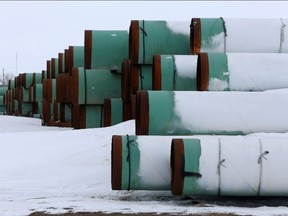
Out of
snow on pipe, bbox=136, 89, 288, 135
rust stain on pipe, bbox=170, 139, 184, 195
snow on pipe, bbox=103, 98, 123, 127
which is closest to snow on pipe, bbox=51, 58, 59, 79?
snow on pipe, bbox=103, 98, 123, 127

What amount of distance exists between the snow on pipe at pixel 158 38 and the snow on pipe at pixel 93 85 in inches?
127

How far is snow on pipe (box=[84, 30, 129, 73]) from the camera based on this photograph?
12.7 m

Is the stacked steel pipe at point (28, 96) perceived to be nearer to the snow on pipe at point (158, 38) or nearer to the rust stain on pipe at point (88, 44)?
the rust stain on pipe at point (88, 44)

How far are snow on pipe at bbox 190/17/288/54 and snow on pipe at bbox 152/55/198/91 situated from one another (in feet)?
2.48

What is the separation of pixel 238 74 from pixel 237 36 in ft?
6.08


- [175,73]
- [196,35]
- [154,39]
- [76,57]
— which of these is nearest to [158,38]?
[154,39]

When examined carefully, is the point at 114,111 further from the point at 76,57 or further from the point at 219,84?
the point at 219,84

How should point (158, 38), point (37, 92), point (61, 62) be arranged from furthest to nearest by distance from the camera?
point (37, 92) → point (61, 62) → point (158, 38)

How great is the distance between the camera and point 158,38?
989cm

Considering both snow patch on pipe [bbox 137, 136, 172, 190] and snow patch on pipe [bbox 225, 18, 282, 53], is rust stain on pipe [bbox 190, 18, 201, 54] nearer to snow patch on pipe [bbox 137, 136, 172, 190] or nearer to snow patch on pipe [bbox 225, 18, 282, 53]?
snow patch on pipe [bbox 225, 18, 282, 53]

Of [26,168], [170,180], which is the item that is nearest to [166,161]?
[170,180]

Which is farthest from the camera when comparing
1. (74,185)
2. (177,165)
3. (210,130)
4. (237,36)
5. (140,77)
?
(140,77)

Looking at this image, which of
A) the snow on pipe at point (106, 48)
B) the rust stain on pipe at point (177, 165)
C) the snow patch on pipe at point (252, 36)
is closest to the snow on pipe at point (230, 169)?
the rust stain on pipe at point (177, 165)

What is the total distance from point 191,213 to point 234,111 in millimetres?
1797
